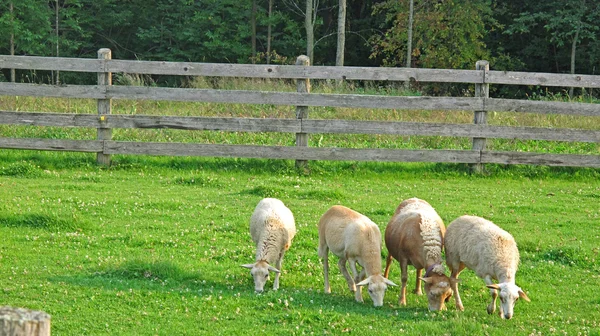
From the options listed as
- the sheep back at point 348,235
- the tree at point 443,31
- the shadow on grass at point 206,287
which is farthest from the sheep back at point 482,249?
the tree at point 443,31

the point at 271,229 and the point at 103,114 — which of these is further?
the point at 103,114

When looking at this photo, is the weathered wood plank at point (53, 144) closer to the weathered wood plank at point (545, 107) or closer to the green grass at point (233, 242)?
the green grass at point (233, 242)

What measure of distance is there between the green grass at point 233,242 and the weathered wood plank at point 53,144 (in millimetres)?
293

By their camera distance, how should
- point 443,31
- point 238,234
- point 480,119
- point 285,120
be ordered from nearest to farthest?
point 238,234 → point 285,120 → point 480,119 → point 443,31

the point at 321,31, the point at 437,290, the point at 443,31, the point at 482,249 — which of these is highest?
the point at 321,31

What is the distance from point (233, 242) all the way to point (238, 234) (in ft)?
1.21

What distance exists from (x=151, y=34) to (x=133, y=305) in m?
36.1

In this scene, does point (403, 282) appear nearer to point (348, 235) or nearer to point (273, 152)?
point (348, 235)

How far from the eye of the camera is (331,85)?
20797 mm

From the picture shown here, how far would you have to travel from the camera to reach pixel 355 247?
805 centimetres

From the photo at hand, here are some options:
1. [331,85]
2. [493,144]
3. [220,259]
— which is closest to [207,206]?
[220,259]

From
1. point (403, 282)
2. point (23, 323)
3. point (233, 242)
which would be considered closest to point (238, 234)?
point (233, 242)

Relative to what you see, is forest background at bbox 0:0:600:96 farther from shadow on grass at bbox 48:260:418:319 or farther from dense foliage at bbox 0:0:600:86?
shadow on grass at bbox 48:260:418:319

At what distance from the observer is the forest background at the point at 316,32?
32844 millimetres
